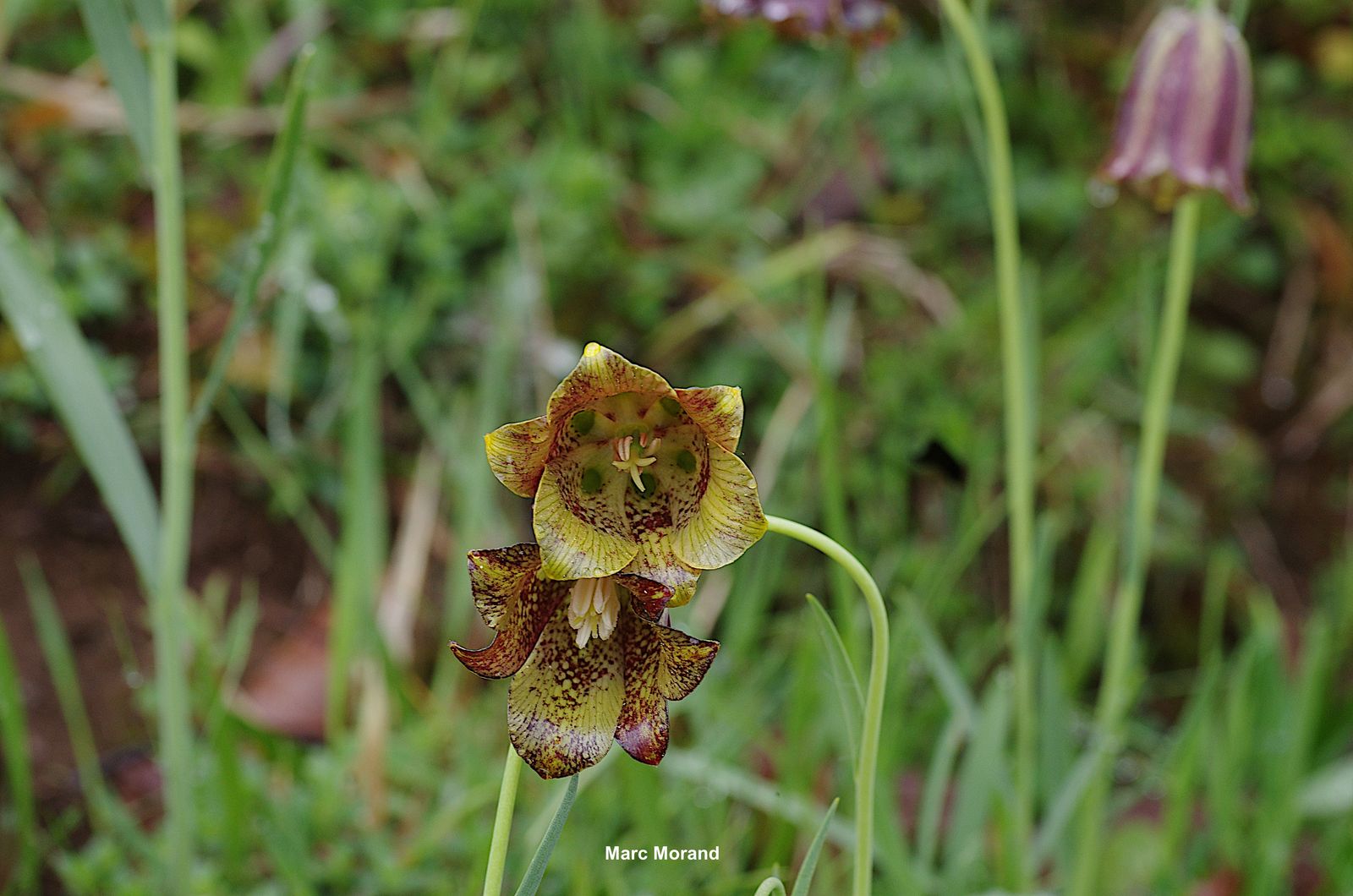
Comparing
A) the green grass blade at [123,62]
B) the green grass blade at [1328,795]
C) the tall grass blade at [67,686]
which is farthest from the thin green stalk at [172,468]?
the green grass blade at [1328,795]

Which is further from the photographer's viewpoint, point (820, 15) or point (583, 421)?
point (820, 15)

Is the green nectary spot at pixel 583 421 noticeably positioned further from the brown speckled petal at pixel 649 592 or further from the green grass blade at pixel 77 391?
the green grass blade at pixel 77 391

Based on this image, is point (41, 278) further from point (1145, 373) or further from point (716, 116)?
point (716, 116)

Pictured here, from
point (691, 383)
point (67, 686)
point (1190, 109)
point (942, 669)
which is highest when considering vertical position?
point (691, 383)

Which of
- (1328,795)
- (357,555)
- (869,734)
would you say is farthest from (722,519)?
(1328,795)

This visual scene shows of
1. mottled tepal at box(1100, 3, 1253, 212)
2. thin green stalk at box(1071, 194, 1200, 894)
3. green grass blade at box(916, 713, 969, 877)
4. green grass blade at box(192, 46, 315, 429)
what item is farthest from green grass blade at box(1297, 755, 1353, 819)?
green grass blade at box(192, 46, 315, 429)

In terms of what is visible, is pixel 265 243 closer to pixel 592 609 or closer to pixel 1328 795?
pixel 592 609
